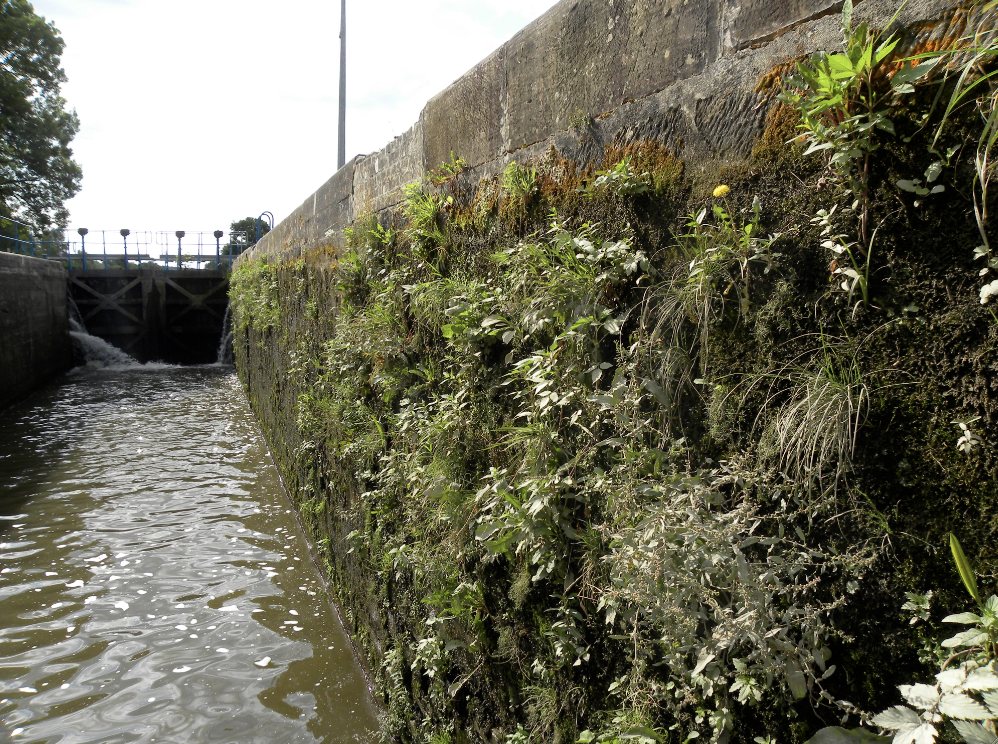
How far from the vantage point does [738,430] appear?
146cm

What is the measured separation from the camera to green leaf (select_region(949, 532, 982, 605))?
3.33ft

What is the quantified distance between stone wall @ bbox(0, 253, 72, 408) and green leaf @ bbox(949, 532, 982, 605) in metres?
13.2

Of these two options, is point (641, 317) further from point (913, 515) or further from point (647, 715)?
point (647, 715)

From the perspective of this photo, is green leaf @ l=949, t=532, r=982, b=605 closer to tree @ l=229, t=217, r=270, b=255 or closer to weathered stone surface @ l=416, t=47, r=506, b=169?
weathered stone surface @ l=416, t=47, r=506, b=169

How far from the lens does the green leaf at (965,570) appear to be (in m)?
1.01

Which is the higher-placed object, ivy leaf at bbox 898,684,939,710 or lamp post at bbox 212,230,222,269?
lamp post at bbox 212,230,222,269

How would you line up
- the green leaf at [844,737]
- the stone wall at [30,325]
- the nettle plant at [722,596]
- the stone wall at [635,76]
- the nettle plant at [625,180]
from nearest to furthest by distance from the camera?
the green leaf at [844,737] < the nettle plant at [722,596] < the stone wall at [635,76] < the nettle plant at [625,180] < the stone wall at [30,325]

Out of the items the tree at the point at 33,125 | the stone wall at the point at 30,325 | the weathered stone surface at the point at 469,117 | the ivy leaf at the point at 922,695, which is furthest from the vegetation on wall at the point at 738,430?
the tree at the point at 33,125

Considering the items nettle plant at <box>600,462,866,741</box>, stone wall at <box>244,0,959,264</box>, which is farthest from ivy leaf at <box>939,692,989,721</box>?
stone wall at <box>244,0,959,264</box>

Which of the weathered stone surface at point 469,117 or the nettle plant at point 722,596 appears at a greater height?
the weathered stone surface at point 469,117

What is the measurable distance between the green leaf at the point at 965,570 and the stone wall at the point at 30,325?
521 inches

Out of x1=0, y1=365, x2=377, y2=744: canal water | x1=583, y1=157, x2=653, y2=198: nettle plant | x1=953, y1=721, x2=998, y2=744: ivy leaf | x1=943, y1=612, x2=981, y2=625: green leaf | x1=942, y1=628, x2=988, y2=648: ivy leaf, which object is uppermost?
x1=583, y1=157, x2=653, y2=198: nettle plant

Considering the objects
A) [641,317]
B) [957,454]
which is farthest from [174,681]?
[957,454]

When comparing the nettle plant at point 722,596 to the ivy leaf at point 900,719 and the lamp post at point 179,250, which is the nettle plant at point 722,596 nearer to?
the ivy leaf at point 900,719
